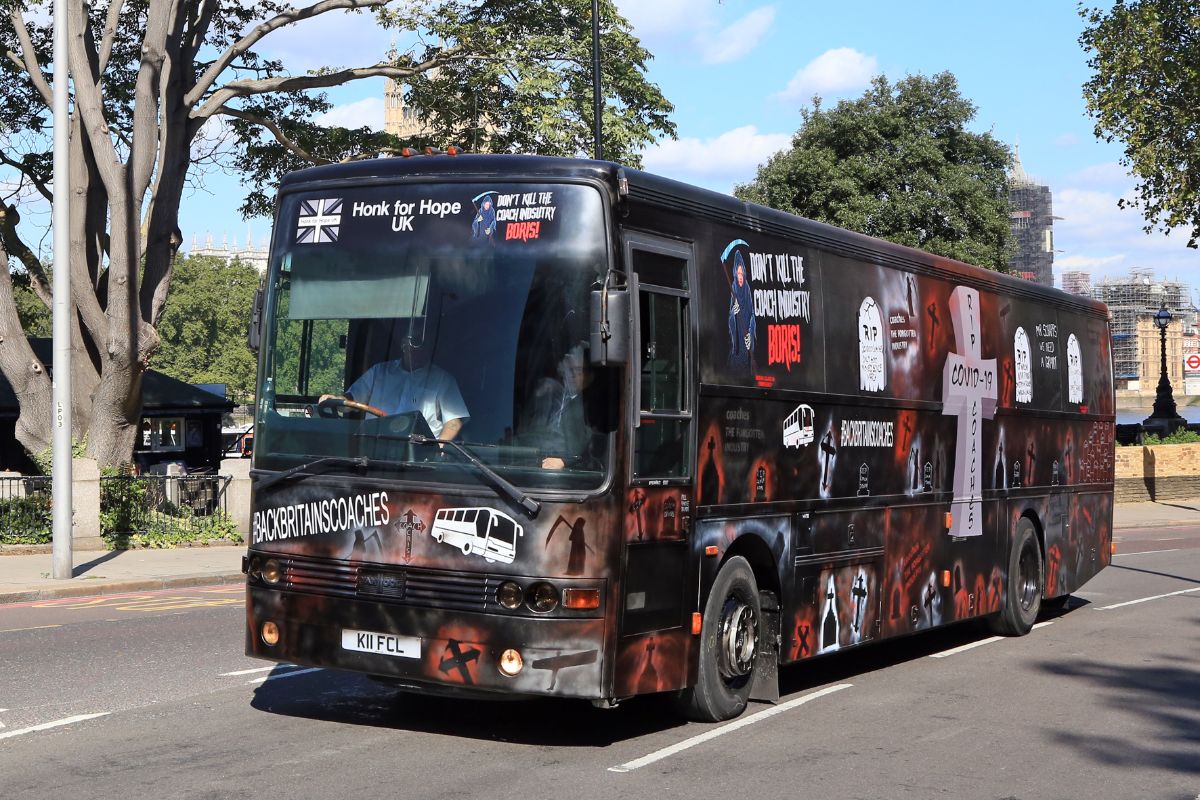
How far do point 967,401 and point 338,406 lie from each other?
22.5 feet

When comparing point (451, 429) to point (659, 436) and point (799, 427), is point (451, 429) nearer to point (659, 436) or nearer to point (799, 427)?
point (659, 436)

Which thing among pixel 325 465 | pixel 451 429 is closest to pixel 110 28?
pixel 325 465

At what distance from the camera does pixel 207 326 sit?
120688mm

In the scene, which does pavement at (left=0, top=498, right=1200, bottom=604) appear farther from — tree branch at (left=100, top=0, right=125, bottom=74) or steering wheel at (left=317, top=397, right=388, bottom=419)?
steering wheel at (left=317, top=397, right=388, bottom=419)

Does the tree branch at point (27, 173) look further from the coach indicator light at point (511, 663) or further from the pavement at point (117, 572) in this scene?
the coach indicator light at point (511, 663)

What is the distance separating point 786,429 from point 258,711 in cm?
399

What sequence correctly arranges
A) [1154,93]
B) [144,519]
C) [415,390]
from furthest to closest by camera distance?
1. [1154,93]
2. [144,519]
3. [415,390]

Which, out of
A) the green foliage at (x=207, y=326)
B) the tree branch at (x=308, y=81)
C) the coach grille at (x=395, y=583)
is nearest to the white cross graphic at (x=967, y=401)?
the coach grille at (x=395, y=583)

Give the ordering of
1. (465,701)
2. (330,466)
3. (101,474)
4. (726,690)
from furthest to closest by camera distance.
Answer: (101,474), (465,701), (726,690), (330,466)

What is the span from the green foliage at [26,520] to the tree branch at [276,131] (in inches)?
345

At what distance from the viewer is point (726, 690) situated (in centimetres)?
920

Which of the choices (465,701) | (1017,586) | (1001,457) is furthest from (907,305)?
(465,701)

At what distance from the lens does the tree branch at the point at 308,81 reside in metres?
26.3

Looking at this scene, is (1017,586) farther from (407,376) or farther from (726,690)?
(407,376)
